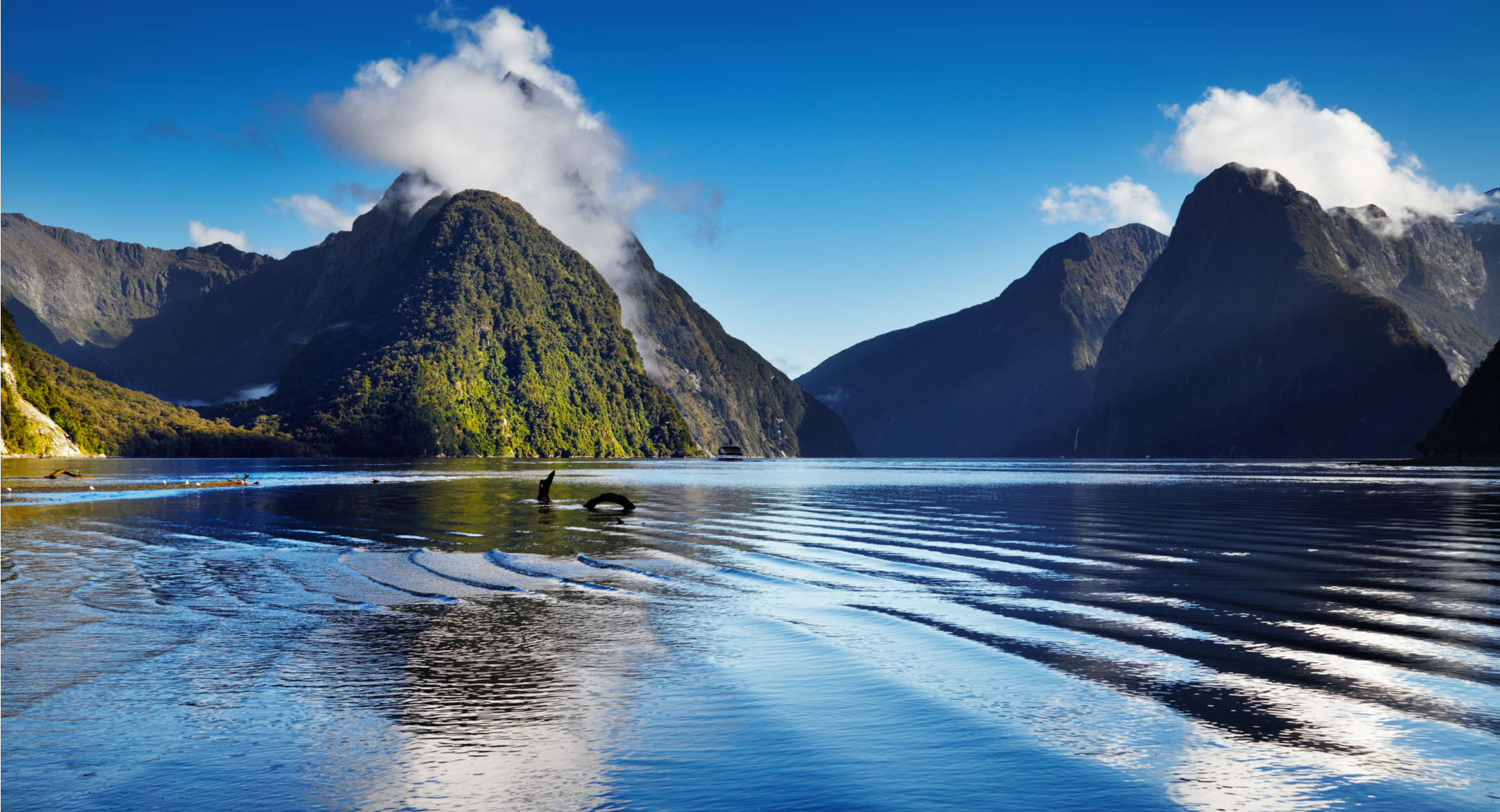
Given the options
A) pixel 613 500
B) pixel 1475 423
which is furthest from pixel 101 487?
pixel 1475 423

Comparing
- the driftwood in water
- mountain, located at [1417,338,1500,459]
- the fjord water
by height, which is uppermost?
mountain, located at [1417,338,1500,459]

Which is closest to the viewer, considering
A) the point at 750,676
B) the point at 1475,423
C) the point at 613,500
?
the point at 750,676

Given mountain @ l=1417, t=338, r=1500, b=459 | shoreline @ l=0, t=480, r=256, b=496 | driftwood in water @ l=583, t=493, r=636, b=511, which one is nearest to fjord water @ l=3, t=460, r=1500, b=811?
driftwood in water @ l=583, t=493, r=636, b=511

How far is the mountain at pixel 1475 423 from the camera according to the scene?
15725 cm

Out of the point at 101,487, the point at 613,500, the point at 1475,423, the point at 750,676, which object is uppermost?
the point at 1475,423

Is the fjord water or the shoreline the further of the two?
the shoreline

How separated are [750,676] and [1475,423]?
633 feet

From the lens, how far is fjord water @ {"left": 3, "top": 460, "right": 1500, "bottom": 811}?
872cm

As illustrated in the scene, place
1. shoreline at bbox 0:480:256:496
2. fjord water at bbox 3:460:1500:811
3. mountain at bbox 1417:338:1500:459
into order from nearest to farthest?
1. fjord water at bbox 3:460:1500:811
2. shoreline at bbox 0:480:256:496
3. mountain at bbox 1417:338:1500:459

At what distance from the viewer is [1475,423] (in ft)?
529

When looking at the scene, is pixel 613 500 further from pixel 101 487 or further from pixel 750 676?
pixel 101 487

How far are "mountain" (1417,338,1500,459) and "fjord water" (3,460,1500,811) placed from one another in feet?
533

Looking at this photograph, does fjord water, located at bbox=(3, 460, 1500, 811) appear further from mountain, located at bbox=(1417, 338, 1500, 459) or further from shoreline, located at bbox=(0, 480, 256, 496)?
mountain, located at bbox=(1417, 338, 1500, 459)

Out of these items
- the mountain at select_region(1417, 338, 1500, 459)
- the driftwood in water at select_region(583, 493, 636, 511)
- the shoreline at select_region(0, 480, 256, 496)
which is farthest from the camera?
the mountain at select_region(1417, 338, 1500, 459)
